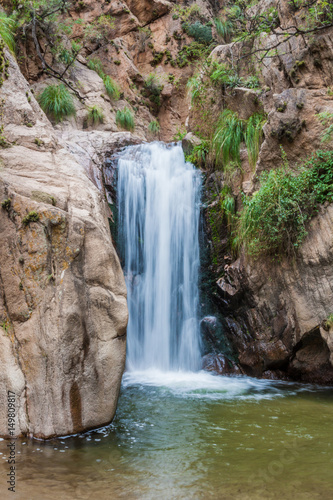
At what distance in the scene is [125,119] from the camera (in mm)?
12242

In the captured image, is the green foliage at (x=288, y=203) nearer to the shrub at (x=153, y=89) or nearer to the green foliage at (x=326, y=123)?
the green foliage at (x=326, y=123)

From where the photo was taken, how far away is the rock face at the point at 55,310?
376cm

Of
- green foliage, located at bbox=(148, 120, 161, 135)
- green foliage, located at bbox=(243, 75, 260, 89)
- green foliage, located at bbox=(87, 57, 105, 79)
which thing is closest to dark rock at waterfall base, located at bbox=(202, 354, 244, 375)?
green foliage, located at bbox=(243, 75, 260, 89)

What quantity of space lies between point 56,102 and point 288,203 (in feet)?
25.1

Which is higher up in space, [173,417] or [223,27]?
[223,27]

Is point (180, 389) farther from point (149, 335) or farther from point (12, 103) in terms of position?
point (12, 103)

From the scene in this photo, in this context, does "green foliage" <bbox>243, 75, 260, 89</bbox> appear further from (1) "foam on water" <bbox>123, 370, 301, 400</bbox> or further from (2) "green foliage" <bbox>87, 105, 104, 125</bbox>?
(1) "foam on water" <bbox>123, 370, 301, 400</bbox>

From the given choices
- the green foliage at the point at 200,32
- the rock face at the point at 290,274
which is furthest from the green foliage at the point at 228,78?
the green foliage at the point at 200,32

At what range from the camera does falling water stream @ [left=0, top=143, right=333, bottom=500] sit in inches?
114

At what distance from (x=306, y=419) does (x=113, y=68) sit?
1370 centimetres

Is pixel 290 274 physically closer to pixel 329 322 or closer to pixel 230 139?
pixel 329 322

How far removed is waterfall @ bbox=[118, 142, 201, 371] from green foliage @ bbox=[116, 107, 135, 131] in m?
3.33

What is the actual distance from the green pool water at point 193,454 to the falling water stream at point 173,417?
0.04ft

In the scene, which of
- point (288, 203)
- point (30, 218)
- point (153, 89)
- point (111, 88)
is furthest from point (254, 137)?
point (153, 89)
